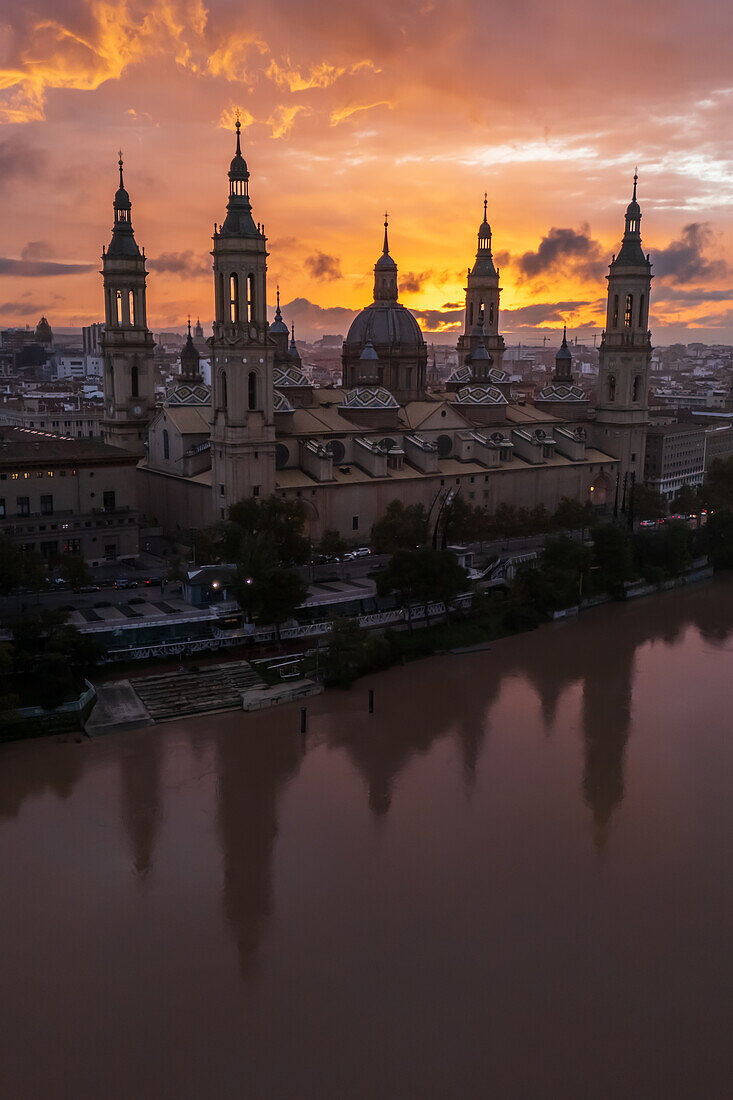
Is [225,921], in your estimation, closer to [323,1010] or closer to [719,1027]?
[323,1010]

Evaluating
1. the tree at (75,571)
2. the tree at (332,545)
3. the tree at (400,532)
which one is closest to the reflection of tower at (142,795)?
the tree at (75,571)

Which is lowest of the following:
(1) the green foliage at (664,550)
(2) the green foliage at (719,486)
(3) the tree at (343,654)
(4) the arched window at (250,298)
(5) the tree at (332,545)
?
(3) the tree at (343,654)

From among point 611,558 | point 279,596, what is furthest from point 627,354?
point 279,596

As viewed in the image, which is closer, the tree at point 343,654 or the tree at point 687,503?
the tree at point 343,654

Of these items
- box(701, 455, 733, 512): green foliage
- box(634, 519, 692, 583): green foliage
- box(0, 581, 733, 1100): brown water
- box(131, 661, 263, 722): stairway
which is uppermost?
box(701, 455, 733, 512): green foliage

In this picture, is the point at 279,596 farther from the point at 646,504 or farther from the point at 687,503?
the point at 687,503

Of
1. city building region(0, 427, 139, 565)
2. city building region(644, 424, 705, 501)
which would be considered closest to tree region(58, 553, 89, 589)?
city building region(0, 427, 139, 565)

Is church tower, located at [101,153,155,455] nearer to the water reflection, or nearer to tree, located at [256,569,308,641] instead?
A: tree, located at [256,569,308,641]

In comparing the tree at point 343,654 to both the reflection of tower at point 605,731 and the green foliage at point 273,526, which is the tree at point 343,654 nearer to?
the green foliage at point 273,526
